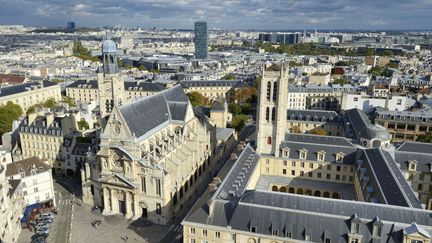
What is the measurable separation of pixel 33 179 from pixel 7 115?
56.2 m

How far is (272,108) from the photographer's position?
79750mm

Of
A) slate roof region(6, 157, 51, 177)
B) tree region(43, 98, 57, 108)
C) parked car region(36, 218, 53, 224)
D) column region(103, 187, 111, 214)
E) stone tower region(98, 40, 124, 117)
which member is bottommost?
parked car region(36, 218, 53, 224)

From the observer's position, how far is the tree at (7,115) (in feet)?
383

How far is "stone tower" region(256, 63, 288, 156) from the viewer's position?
77.4 m

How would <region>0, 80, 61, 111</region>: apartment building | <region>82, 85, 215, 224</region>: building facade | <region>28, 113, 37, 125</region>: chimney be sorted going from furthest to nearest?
<region>0, 80, 61, 111</region>: apartment building, <region>28, 113, 37, 125</region>: chimney, <region>82, 85, 215, 224</region>: building facade

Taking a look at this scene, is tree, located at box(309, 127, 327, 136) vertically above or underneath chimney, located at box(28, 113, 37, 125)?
underneath

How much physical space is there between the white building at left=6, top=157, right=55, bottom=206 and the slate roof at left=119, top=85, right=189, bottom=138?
71.2ft

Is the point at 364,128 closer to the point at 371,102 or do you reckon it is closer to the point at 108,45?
the point at 371,102

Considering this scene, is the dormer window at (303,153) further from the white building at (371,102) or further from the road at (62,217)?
the white building at (371,102)

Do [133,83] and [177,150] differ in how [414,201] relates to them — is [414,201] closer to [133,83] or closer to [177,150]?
[177,150]

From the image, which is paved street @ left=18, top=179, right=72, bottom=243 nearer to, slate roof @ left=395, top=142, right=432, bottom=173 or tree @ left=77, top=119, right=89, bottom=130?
tree @ left=77, top=119, right=89, bottom=130

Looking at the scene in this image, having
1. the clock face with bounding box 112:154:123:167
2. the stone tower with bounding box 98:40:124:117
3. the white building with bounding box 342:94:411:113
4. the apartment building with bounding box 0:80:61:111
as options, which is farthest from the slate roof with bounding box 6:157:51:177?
the white building with bounding box 342:94:411:113

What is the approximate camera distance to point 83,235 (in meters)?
67.4

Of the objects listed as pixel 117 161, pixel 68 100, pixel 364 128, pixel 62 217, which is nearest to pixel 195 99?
pixel 68 100
